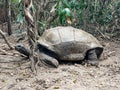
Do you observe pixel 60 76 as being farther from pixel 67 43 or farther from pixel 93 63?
pixel 93 63

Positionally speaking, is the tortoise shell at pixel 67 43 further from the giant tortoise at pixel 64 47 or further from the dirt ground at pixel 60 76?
the dirt ground at pixel 60 76

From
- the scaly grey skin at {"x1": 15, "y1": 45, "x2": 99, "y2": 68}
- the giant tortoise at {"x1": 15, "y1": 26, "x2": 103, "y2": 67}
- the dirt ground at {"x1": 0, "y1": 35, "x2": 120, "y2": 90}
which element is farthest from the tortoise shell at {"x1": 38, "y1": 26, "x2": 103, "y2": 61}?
the dirt ground at {"x1": 0, "y1": 35, "x2": 120, "y2": 90}

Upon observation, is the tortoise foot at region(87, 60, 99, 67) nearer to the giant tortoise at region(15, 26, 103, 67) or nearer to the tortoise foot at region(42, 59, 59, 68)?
the giant tortoise at region(15, 26, 103, 67)

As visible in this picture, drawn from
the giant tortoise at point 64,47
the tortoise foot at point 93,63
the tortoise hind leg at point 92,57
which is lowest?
the tortoise foot at point 93,63

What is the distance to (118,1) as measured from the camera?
962 cm

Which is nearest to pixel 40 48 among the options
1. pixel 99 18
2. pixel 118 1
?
pixel 99 18

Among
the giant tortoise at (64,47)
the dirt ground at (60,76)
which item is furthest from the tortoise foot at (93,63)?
the dirt ground at (60,76)

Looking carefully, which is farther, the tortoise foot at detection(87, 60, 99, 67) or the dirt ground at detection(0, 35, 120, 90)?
the tortoise foot at detection(87, 60, 99, 67)

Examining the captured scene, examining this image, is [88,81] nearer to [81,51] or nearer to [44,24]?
[81,51]

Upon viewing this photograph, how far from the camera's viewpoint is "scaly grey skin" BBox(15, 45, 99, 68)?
6405 millimetres

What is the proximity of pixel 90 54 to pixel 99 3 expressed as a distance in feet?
10.3

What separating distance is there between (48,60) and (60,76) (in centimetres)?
66

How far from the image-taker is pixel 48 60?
643 centimetres

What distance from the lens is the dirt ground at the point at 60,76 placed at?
18.0ft
